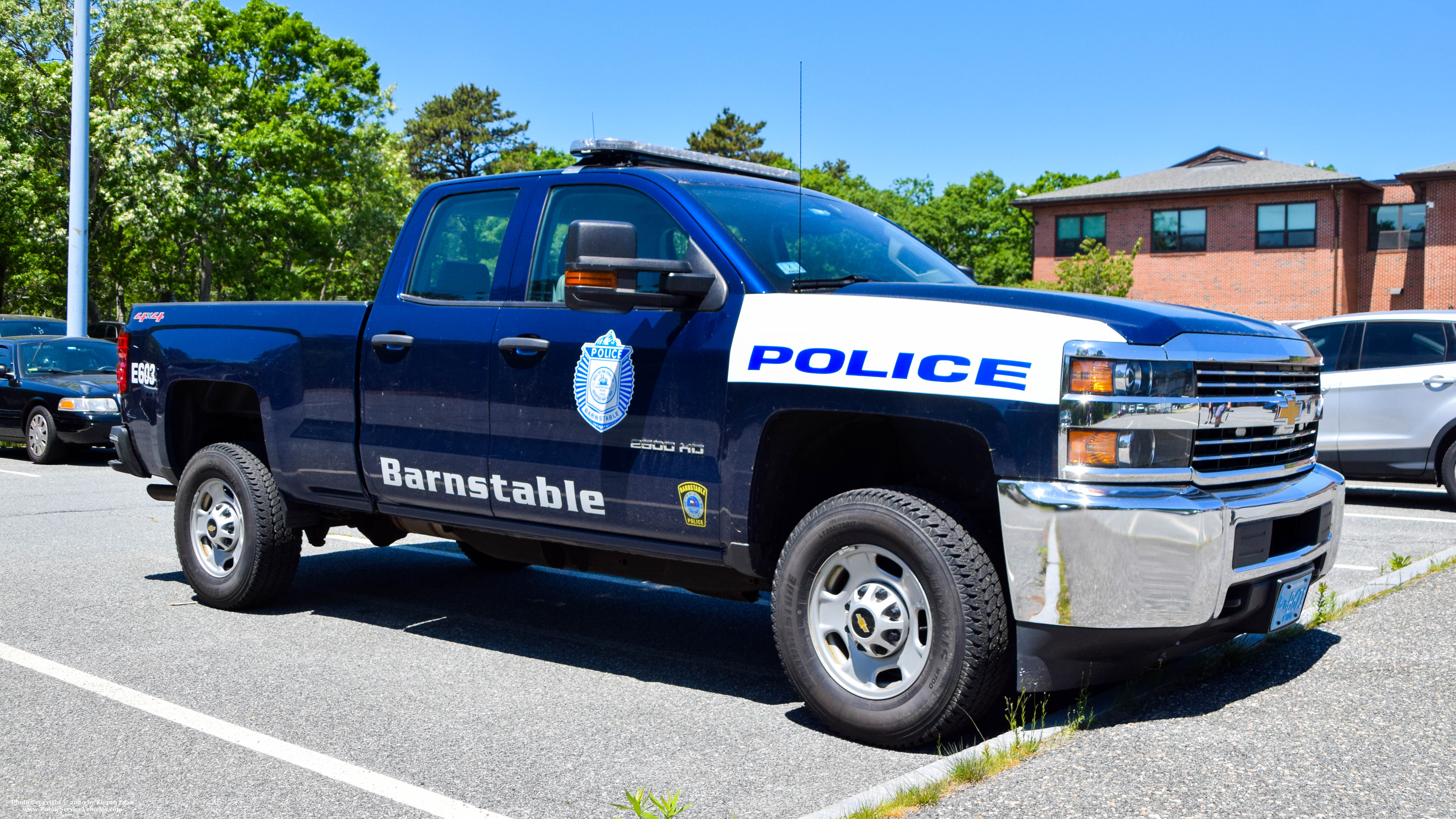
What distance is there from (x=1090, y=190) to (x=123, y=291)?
36.6 metres

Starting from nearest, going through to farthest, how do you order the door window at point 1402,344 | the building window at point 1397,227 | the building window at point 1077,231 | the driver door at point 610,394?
the driver door at point 610,394 → the door window at point 1402,344 → the building window at point 1397,227 → the building window at point 1077,231

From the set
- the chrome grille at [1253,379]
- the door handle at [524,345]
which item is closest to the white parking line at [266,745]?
the door handle at [524,345]

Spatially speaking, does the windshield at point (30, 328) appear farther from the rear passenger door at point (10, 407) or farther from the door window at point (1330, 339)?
the door window at point (1330, 339)

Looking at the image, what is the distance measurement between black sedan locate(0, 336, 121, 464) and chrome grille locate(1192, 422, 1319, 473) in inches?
546

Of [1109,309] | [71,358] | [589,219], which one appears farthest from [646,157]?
[71,358]

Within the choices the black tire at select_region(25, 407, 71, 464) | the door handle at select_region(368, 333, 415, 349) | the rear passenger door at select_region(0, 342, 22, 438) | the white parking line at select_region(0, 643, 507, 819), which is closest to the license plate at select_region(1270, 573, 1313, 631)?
the white parking line at select_region(0, 643, 507, 819)

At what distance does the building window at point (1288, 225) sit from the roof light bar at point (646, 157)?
40180mm

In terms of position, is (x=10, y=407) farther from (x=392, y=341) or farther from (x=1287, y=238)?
(x=1287, y=238)

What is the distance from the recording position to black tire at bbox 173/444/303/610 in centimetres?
617

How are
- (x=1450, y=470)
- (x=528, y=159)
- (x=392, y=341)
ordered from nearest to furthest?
(x=392, y=341), (x=1450, y=470), (x=528, y=159)

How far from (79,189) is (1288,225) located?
3663 cm

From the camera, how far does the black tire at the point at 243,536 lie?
20.2 feet

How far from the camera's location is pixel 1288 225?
41.3 m

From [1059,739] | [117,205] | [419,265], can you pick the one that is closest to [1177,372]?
[1059,739]
